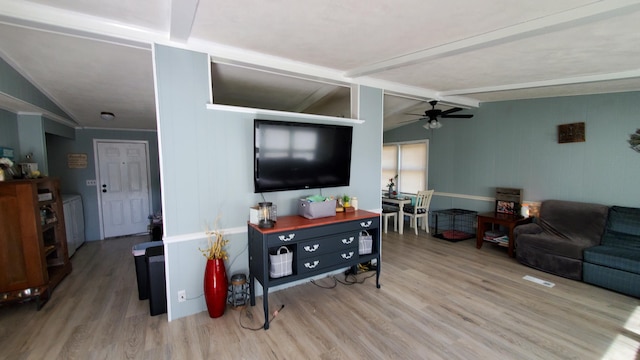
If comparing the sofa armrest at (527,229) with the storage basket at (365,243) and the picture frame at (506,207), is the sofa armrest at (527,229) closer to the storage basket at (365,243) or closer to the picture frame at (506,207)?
the picture frame at (506,207)

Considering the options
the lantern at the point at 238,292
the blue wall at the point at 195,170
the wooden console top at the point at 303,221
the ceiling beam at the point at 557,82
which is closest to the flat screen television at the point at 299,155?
the blue wall at the point at 195,170

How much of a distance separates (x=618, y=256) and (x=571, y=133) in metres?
1.76

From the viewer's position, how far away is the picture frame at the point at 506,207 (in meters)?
4.22

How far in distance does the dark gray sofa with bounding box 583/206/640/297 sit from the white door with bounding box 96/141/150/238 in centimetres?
710

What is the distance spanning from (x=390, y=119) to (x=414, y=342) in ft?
14.8

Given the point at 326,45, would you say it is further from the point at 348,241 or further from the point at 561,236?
the point at 561,236

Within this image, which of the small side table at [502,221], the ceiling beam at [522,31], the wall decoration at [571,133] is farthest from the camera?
the small side table at [502,221]

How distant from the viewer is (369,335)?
217 cm

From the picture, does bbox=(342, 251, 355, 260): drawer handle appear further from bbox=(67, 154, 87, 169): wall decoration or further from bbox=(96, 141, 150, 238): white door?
bbox=(67, 154, 87, 169): wall decoration

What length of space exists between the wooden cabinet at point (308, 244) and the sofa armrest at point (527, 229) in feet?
7.77

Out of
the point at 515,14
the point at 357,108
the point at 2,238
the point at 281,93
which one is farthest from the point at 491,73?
the point at 2,238

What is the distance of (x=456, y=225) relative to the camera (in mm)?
5293

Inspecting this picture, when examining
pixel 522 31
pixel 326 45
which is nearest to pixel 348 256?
pixel 326 45

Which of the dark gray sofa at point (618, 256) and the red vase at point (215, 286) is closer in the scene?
the red vase at point (215, 286)
